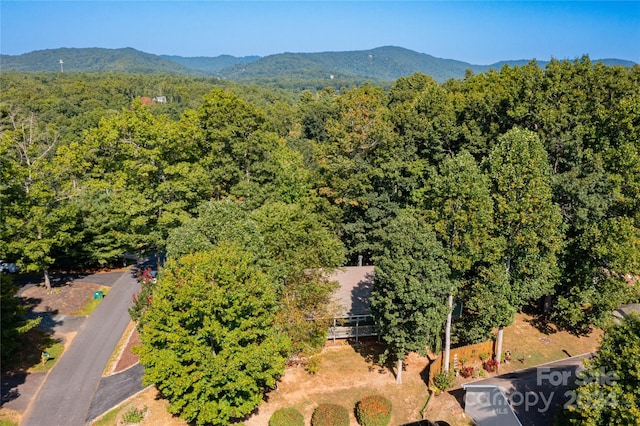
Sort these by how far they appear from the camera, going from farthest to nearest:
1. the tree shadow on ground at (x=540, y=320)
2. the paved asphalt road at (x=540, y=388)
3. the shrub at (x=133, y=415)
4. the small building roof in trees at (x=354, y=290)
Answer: the tree shadow on ground at (x=540, y=320), the small building roof in trees at (x=354, y=290), the paved asphalt road at (x=540, y=388), the shrub at (x=133, y=415)

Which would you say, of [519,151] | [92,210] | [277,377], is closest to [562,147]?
[519,151]

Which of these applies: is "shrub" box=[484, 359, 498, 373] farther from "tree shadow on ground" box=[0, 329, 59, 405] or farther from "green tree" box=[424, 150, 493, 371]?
"tree shadow on ground" box=[0, 329, 59, 405]

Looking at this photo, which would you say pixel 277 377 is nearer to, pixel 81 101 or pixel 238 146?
pixel 238 146

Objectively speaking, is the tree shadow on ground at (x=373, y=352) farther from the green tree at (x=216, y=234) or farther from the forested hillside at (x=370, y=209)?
the green tree at (x=216, y=234)

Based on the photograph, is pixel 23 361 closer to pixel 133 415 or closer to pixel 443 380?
pixel 133 415

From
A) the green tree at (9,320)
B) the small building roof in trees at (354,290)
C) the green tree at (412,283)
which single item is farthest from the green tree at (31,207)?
the green tree at (412,283)
